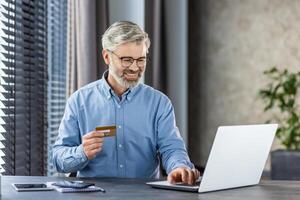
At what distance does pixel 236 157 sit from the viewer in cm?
218

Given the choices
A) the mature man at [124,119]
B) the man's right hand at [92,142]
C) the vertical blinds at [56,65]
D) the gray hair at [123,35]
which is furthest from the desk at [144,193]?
the vertical blinds at [56,65]

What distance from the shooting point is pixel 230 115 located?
590 centimetres

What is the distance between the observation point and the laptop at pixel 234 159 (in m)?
2.08

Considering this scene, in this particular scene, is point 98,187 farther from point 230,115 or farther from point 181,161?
point 230,115

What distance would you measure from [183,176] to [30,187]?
56cm

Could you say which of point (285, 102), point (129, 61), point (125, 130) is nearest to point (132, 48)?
point (129, 61)

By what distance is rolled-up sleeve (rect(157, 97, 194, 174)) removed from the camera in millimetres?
2700

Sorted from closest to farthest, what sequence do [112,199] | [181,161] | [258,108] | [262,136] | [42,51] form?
[112,199] → [262,136] → [181,161] → [42,51] → [258,108]

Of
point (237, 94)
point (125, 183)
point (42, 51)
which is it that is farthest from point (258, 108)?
point (125, 183)

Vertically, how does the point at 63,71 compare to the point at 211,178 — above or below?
above

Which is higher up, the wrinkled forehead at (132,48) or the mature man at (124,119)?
the wrinkled forehead at (132,48)

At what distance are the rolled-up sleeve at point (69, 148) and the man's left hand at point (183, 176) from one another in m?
0.40

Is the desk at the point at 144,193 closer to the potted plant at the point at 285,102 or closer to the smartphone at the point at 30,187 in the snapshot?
the smartphone at the point at 30,187

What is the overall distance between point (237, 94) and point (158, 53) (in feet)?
3.95
